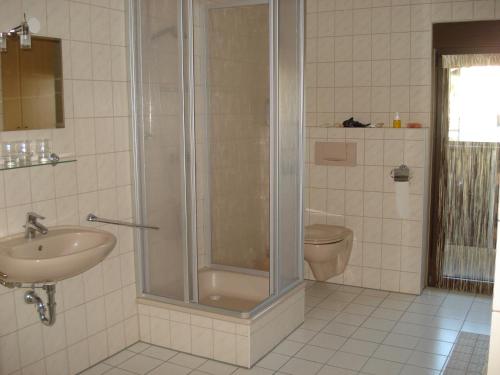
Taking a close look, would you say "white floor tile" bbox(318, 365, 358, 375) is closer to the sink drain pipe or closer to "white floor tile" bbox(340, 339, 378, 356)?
"white floor tile" bbox(340, 339, 378, 356)

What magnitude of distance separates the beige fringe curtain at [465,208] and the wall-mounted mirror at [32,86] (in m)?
2.82

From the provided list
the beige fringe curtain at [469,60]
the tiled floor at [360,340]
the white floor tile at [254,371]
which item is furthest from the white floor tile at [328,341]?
the beige fringe curtain at [469,60]

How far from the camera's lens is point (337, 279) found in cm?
487

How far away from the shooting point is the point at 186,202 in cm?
341

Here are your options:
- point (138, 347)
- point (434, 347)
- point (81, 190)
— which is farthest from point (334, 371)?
point (81, 190)

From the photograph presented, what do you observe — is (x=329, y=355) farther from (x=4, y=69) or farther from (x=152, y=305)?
(x=4, y=69)

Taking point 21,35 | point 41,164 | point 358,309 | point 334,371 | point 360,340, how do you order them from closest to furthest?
point 21,35, point 41,164, point 334,371, point 360,340, point 358,309

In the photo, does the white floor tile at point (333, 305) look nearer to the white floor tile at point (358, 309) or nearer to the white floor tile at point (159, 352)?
the white floor tile at point (358, 309)

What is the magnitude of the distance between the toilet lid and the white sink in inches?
72.2

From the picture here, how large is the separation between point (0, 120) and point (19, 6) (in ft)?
1.78

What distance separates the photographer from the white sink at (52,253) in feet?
8.25

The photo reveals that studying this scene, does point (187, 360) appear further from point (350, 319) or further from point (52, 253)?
point (350, 319)

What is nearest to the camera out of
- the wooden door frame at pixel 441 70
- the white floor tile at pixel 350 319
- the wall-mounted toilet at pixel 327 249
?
the white floor tile at pixel 350 319

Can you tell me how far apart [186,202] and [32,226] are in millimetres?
877
